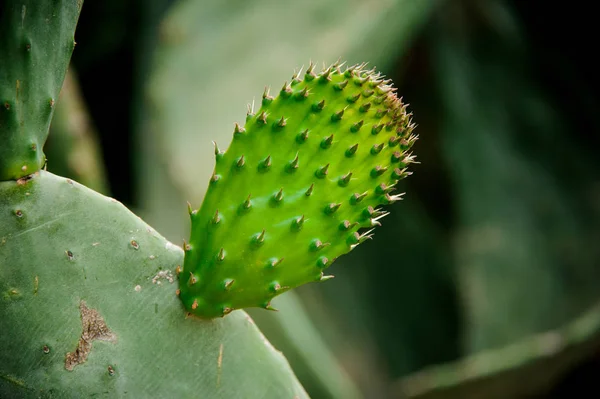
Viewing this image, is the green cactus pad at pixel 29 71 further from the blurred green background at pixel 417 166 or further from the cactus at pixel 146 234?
the blurred green background at pixel 417 166

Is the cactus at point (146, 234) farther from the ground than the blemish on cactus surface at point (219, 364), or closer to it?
farther from the ground

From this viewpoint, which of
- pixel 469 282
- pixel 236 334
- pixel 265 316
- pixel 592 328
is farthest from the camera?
pixel 469 282

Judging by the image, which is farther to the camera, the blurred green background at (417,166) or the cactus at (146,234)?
the blurred green background at (417,166)

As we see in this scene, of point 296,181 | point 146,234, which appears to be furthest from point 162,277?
point 296,181

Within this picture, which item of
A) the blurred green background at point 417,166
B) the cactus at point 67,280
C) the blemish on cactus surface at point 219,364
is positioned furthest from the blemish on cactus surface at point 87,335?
the blurred green background at point 417,166

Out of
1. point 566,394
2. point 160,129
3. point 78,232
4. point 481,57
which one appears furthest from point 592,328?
point 78,232

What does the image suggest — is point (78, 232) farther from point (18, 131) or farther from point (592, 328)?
point (592, 328)
